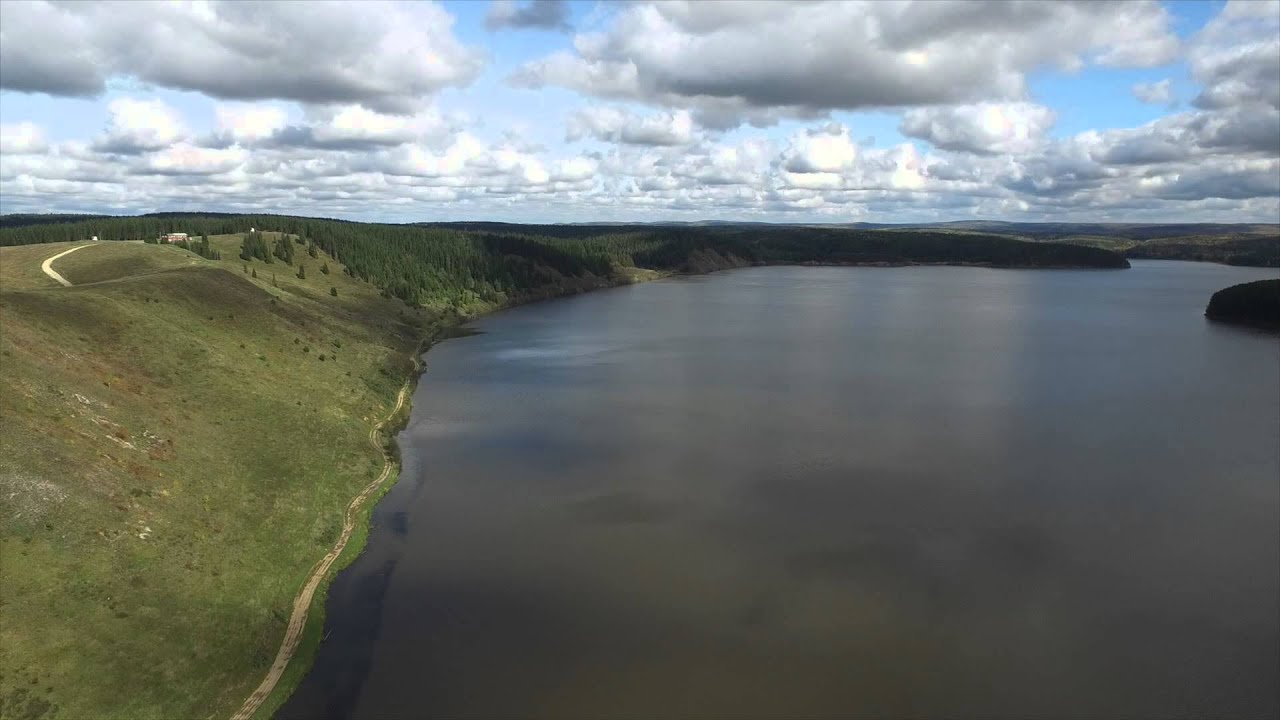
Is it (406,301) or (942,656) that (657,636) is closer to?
(942,656)

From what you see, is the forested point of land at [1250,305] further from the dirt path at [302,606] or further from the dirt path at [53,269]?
the dirt path at [53,269]

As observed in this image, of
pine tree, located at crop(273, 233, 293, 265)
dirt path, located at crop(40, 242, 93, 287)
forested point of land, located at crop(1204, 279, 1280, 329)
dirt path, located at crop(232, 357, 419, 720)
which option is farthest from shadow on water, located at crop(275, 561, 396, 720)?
forested point of land, located at crop(1204, 279, 1280, 329)

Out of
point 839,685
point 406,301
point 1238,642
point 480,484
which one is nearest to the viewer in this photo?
point 839,685

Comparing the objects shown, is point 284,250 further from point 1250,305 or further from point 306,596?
point 1250,305

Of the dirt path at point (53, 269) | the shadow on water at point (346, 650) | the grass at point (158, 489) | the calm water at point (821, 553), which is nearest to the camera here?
the grass at point (158, 489)

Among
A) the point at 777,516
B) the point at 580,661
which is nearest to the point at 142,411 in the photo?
the point at 580,661

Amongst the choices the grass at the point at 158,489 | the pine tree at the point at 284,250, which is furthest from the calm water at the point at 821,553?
the pine tree at the point at 284,250
